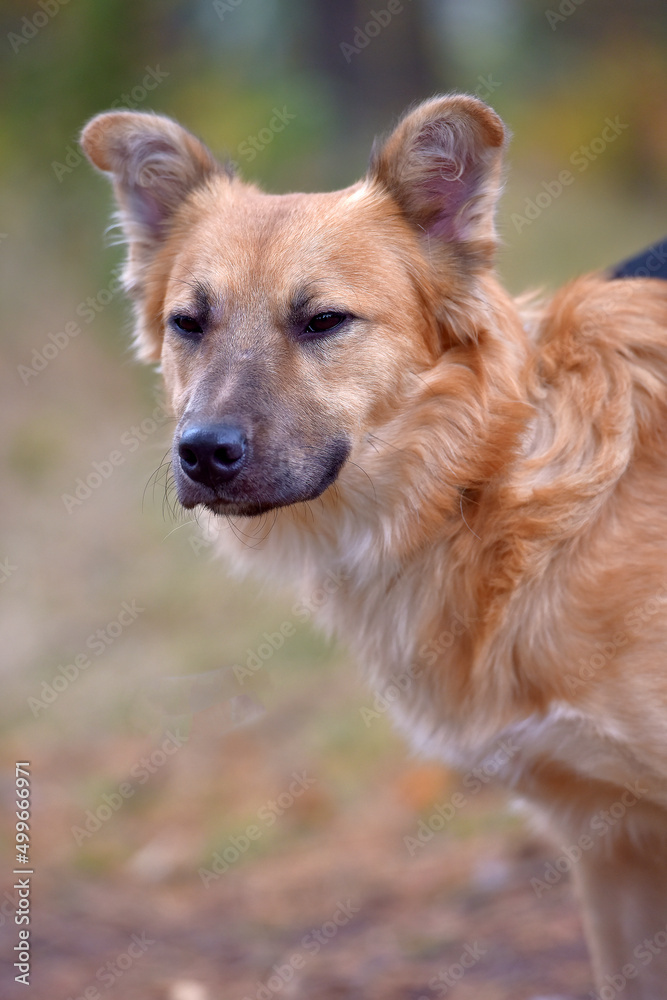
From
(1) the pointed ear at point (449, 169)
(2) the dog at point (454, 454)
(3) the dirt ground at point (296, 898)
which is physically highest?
(1) the pointed ear at point (449, 169)

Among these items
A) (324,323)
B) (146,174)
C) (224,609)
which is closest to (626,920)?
(324,323)

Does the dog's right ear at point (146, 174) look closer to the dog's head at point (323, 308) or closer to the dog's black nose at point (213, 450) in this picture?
the dog's head at point (323, 308)

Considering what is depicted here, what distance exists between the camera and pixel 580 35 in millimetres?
12328

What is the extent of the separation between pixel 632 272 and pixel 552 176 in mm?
9216

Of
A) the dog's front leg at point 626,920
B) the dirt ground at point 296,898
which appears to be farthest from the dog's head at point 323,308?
the dirt ground at point 296,898

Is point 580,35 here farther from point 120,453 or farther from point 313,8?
point 120,453

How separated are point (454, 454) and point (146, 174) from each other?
1.85m

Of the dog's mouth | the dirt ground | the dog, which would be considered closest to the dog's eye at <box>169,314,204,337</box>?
the dog

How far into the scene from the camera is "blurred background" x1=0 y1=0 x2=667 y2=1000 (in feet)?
14.8

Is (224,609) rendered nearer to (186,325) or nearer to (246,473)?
(186,325)

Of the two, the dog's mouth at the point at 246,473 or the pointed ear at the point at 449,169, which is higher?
the pointed ear at the point at 449,169

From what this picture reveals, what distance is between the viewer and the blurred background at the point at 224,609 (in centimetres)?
451

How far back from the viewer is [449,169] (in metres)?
3.32

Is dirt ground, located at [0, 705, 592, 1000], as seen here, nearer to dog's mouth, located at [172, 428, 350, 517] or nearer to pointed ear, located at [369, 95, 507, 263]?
dog's mouth, located at [172, 428, 350, 517]
